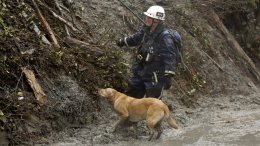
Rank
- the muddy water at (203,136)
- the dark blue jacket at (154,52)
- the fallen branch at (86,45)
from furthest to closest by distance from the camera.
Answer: the fallen branch at (86,45) → the dark blue jacket at (154,52) → the muddy water at (203,136)

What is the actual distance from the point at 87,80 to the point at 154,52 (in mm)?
1472

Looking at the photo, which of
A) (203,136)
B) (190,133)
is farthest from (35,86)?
(203,136)

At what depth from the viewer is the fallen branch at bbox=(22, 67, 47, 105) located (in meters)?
8.81

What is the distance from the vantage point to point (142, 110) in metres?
8.55

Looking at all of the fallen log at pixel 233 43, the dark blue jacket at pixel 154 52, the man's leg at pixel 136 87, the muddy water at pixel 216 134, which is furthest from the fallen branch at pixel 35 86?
the fallen log at pixel 233 43

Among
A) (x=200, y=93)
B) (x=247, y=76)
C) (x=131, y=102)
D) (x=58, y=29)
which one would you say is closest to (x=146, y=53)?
(x=131, y=102)

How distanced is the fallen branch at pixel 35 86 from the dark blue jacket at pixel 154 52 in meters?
2.13

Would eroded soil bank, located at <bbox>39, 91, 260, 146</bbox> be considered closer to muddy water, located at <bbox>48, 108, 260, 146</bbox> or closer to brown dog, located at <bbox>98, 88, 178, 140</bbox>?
muddy water, located at <bbox>48, 108, 260, 146</bbox>

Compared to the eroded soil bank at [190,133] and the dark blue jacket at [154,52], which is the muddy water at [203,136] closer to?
the eroded soil bank at [190,133]

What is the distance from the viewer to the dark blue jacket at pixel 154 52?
935 cm

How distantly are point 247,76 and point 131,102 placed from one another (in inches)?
370

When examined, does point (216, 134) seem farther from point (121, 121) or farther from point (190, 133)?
point (121, 121)

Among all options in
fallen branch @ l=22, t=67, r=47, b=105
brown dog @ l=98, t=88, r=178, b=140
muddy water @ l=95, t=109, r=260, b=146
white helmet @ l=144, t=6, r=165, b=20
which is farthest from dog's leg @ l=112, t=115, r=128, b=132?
white helmet @ l=144, t=6, r=165, b=20

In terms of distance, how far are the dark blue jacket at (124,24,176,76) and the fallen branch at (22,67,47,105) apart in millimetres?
2127
